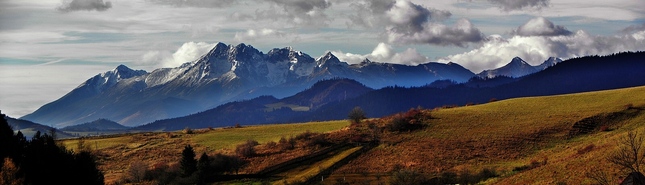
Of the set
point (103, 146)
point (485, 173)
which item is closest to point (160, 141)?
point (103, 146)

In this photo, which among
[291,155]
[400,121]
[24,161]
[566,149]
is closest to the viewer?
[24,161]

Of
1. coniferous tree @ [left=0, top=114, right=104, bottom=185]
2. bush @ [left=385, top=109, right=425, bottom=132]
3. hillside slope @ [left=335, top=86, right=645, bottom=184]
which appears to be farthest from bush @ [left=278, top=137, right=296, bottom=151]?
coniferous tree @ [left=0, top=114, right=104, bottom=185]

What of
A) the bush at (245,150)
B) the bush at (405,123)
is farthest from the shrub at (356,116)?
the bush at (245,150)

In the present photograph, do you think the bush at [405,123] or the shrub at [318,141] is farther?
the bush at [405,123]

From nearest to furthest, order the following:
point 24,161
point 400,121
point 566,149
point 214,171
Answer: point 24,161
point 566,149
point 214,171
point 400,121

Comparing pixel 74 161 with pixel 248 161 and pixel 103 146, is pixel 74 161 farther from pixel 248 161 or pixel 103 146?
pixel 103 146

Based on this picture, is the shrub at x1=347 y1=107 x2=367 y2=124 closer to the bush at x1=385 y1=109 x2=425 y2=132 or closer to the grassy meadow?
the grassy meadow

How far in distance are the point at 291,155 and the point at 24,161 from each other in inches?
2071

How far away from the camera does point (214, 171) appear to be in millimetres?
107438

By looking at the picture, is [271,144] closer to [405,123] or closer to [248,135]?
[248,135]

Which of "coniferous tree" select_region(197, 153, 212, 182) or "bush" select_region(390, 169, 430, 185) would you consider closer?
"bush" select_region(390, 169, 430, 185)

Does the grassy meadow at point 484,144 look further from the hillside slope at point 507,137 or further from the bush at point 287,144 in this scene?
the bush at point 287,144

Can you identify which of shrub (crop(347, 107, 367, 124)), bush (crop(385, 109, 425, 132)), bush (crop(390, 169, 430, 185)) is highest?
shrub (crop(347, 107, 367, 124))

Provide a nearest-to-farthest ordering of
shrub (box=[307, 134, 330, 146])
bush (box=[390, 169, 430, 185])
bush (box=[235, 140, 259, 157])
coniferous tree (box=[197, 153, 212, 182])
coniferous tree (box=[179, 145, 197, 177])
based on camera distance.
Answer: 1. bush (box=[390, 169, 430, 185])
2. coniferous tree (box=[197, 153, 212, 182])
3. coniferous tree (box=[179, 145, 197, 177])
4. bush (box=[235, 140, 259, 157])
5. shrub (box=[307, 134, 330, 146])
